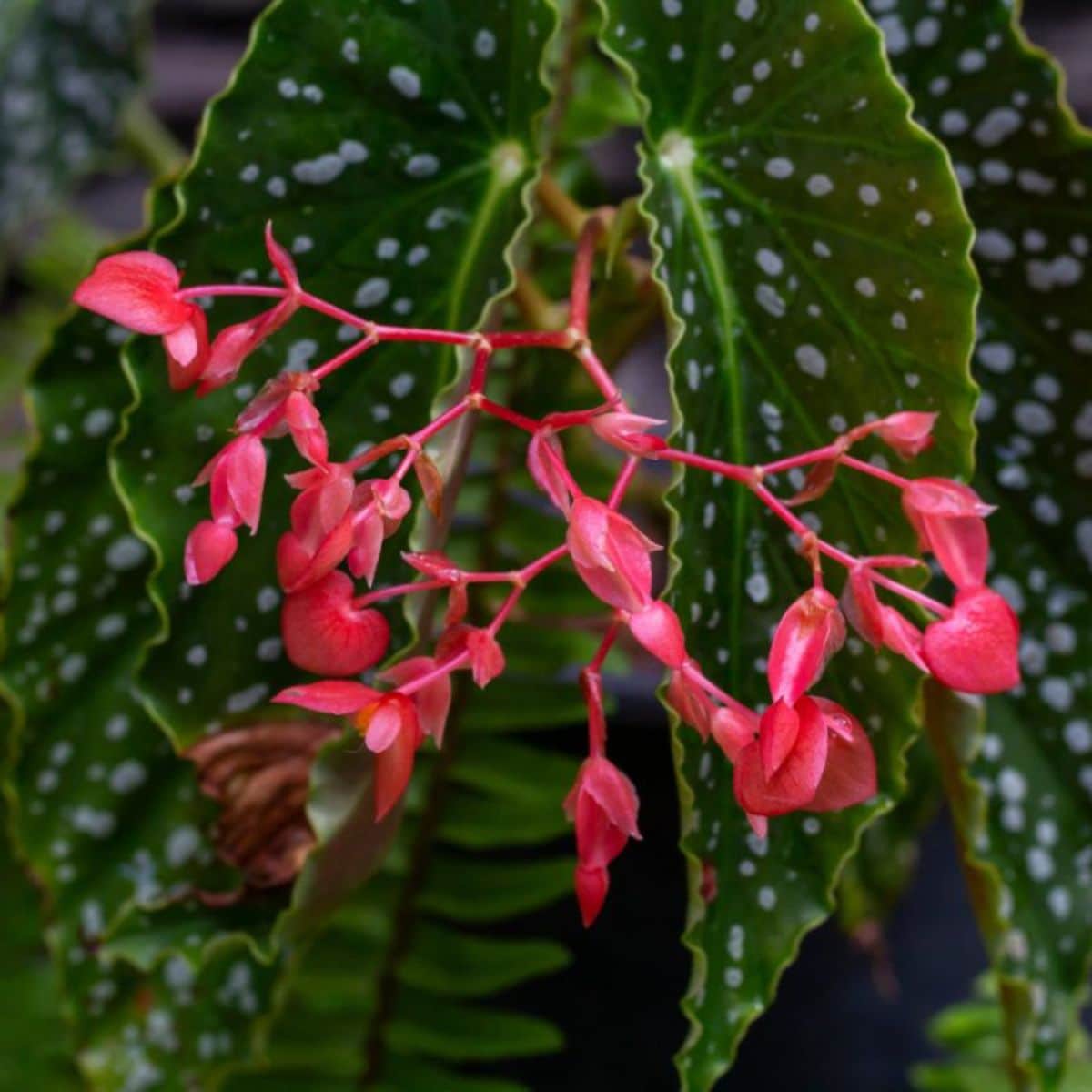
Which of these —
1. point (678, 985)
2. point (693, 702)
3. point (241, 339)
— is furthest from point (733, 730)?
point (678, 985)

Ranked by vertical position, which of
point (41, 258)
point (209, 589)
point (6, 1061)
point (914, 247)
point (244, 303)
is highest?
point (914, 247)

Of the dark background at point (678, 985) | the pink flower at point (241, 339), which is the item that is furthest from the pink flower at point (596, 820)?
the dark background at point (678, 985)

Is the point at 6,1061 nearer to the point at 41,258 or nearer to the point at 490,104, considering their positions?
the point at 490,104

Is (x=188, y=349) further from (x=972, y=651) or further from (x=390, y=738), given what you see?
(x=972, y=651)

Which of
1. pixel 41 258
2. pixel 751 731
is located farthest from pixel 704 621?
pixel 41 258

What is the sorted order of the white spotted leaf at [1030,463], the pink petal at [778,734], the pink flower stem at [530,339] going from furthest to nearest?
1. the white spotted leaf at [1030,463]
2. the pink flower stem at [530,339]
3. the pink petal at [778,734]

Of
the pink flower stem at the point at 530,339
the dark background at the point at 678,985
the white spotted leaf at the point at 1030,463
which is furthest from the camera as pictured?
the dark background at the point at 678,985

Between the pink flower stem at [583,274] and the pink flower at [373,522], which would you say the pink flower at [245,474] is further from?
the pink flower stem at [583,274]
